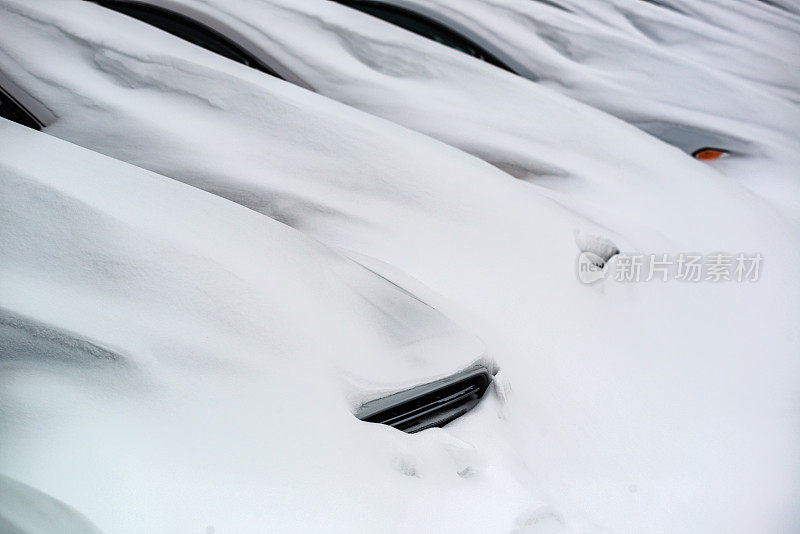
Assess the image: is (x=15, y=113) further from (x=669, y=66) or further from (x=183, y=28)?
(x=669, y=66)

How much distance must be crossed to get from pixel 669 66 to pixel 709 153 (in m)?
0.48

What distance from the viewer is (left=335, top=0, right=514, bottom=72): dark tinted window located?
2.29 m

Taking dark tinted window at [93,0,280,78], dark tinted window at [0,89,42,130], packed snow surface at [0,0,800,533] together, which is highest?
dark tinted window at [93,0,280,78]

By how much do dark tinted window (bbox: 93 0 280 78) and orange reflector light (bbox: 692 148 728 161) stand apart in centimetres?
147

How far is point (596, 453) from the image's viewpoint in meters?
1.29

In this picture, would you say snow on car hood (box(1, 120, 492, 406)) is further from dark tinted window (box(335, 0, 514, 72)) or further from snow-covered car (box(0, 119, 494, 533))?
dark tinted window (box(335, 0, 514, 72))

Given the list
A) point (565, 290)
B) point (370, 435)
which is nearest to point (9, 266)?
point (370, 435)

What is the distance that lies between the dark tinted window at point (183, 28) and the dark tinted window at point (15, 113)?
52 cm

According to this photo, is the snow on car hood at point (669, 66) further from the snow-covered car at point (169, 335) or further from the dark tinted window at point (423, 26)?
the snow-covered car at point (169, 335)

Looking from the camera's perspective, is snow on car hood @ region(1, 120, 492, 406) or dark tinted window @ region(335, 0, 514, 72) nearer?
snow on car hood @ region(1, 120, 492, 406)

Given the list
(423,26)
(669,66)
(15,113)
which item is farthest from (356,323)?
(669,66)

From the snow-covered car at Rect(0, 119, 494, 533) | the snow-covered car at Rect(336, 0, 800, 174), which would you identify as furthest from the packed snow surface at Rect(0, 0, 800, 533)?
the snow-covered car at Rect(336, 0, 800, 174)

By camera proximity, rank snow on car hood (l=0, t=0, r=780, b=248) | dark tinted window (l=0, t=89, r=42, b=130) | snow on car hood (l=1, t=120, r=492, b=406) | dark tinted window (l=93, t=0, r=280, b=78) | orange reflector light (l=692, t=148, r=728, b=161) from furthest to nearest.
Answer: orange reflector light (l=692, t=148, r=728, b=161) → dark tinted window (l=93, t=0, r=280, b=78) → snow on car hood (l=0, t=0, r=780, b=248) → dark tinted window (l=0, t=89, r=42, b=130) → snow on car hood (l=1, t=120, r=492, b=406)

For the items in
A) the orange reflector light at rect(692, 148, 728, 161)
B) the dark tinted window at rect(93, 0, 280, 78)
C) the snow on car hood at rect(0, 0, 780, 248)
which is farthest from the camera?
the orange reflector light at rect(692, 148, 728, 161)
